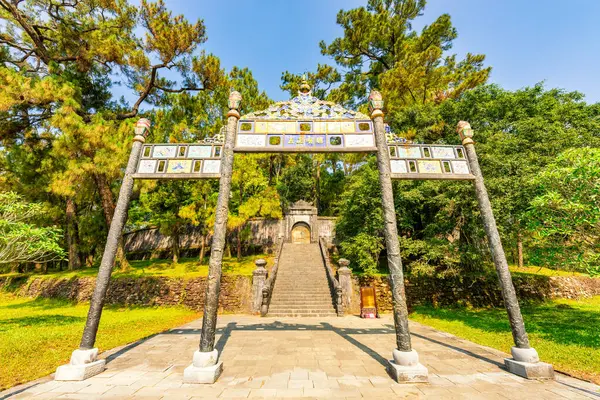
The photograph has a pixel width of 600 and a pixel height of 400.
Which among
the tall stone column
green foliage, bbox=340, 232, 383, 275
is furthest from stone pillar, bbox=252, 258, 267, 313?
the tall stone column

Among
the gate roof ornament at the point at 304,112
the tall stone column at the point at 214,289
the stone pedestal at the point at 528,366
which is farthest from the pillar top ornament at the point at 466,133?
the tall stone column at the point at 214,289

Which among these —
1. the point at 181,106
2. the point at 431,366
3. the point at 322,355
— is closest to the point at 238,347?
the point at 322,355

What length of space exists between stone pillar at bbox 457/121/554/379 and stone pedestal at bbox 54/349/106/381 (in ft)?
23.4

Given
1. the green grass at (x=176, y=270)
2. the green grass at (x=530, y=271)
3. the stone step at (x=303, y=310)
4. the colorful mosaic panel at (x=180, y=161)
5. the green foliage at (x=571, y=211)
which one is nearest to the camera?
the green foliage at (x=571, y=211)

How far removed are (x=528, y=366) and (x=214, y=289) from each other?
17.7ft

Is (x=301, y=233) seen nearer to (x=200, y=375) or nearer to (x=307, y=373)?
(x=307, y=373)

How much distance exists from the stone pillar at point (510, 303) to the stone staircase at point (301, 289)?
20.3 ft

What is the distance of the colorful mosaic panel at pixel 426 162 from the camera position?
507 cm

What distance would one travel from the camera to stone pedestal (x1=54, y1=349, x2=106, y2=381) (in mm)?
3904

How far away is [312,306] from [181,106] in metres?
13.3

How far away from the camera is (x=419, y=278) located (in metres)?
10.9

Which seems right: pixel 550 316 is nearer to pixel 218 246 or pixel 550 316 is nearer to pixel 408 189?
pixel 408 189

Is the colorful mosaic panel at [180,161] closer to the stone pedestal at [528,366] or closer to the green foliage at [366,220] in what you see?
the stone pedestal at [528,366]

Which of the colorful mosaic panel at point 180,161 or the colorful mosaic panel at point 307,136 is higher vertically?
the colorful mosaic panel at point 307,136
